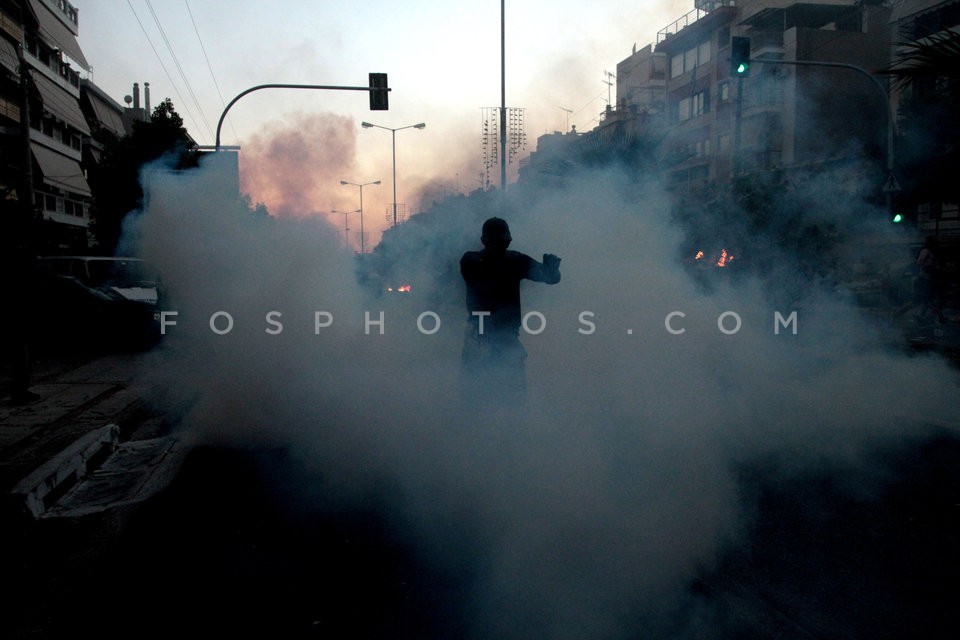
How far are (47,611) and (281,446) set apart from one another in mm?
2236

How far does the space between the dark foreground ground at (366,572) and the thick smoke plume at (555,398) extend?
161 mm

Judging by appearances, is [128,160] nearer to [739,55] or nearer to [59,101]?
[59,101]

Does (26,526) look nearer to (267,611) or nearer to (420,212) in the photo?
(267,611)

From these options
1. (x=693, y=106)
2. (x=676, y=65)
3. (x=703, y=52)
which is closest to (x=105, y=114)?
(x=676, y=65)

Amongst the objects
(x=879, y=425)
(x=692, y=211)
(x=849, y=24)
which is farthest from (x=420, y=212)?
(x=849, y=24)

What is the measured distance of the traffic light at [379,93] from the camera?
51.8ft

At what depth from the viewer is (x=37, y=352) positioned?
12.5m

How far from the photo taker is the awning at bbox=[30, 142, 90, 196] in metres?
33.4

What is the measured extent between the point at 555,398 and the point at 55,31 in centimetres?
3870

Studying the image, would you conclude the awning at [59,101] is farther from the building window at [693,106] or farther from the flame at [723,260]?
the flame at [723,260]

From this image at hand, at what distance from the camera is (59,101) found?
3641 centimetres
